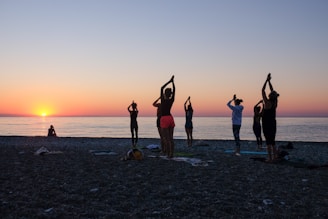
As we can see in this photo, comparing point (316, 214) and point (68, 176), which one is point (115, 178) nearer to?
point (68, 176)

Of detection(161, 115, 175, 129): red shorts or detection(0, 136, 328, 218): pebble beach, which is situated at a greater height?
detection(161, 115, 175, 129): red shorts

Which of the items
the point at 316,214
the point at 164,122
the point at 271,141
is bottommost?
the point at 316,214

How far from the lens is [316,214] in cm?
557

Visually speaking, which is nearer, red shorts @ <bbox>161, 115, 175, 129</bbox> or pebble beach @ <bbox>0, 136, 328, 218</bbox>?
pebble beach @ <bbox>0, 136, 328, 218</bbox>

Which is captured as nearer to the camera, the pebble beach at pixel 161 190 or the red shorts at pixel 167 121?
the pebble beach at pixel 161 190

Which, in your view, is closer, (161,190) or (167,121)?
(161,190)

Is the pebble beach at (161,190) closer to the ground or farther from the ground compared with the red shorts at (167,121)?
closer to the ground

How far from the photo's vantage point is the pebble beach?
18.2ft

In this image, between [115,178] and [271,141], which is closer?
[115,178]

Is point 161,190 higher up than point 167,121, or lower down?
lower down

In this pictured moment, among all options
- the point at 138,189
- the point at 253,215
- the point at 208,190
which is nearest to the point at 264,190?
the point at 208,190

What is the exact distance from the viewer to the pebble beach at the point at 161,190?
5535 mm

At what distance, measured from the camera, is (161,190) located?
274 inches

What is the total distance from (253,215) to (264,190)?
1.89 m
